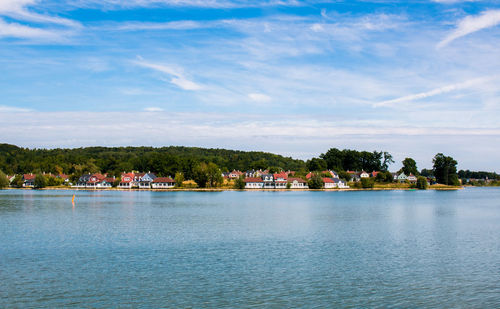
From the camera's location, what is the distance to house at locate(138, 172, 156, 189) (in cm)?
12100

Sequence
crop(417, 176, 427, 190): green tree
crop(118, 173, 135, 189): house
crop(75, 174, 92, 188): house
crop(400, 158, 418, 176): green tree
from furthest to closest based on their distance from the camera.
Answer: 1. crop(400, 158, 418, 176): green tree
2. crop(75, 174, 92, 188): house
3. crop(118, 173, 135, 189): house
4. crop(417, 176, 427, 190): green tree

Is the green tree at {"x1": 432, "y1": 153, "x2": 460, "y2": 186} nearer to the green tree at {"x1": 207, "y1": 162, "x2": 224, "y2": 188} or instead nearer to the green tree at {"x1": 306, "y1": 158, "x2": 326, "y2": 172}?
the green tree at {"x1": 306, "y1": 158, "x2": 326, "y2": 172}

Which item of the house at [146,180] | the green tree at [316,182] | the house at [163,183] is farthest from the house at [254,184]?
the house at [146,180]

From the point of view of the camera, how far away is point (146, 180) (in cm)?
12212

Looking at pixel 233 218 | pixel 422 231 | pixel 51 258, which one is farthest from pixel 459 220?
pixel 51 258

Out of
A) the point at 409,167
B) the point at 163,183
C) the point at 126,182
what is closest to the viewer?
the point at 163,183

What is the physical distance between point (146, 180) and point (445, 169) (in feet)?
269

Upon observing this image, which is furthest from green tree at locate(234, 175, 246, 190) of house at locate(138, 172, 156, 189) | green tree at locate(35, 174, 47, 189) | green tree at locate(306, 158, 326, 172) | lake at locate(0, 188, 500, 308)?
lake at locate(0, 188, 500, 308)

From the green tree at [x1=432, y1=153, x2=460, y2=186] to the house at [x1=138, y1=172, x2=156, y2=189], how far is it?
77.5m

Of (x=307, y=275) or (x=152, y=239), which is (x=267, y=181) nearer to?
(x=152, y=239)

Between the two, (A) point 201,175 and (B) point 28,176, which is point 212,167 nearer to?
(A) point 201,175

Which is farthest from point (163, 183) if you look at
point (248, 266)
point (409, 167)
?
point (248, 266)

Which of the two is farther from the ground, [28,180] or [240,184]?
[28,180]

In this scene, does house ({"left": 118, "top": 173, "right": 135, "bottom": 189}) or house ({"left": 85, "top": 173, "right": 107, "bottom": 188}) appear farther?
house ({"left": 85, "top": 173, "right": 107, "bottom": 188})
